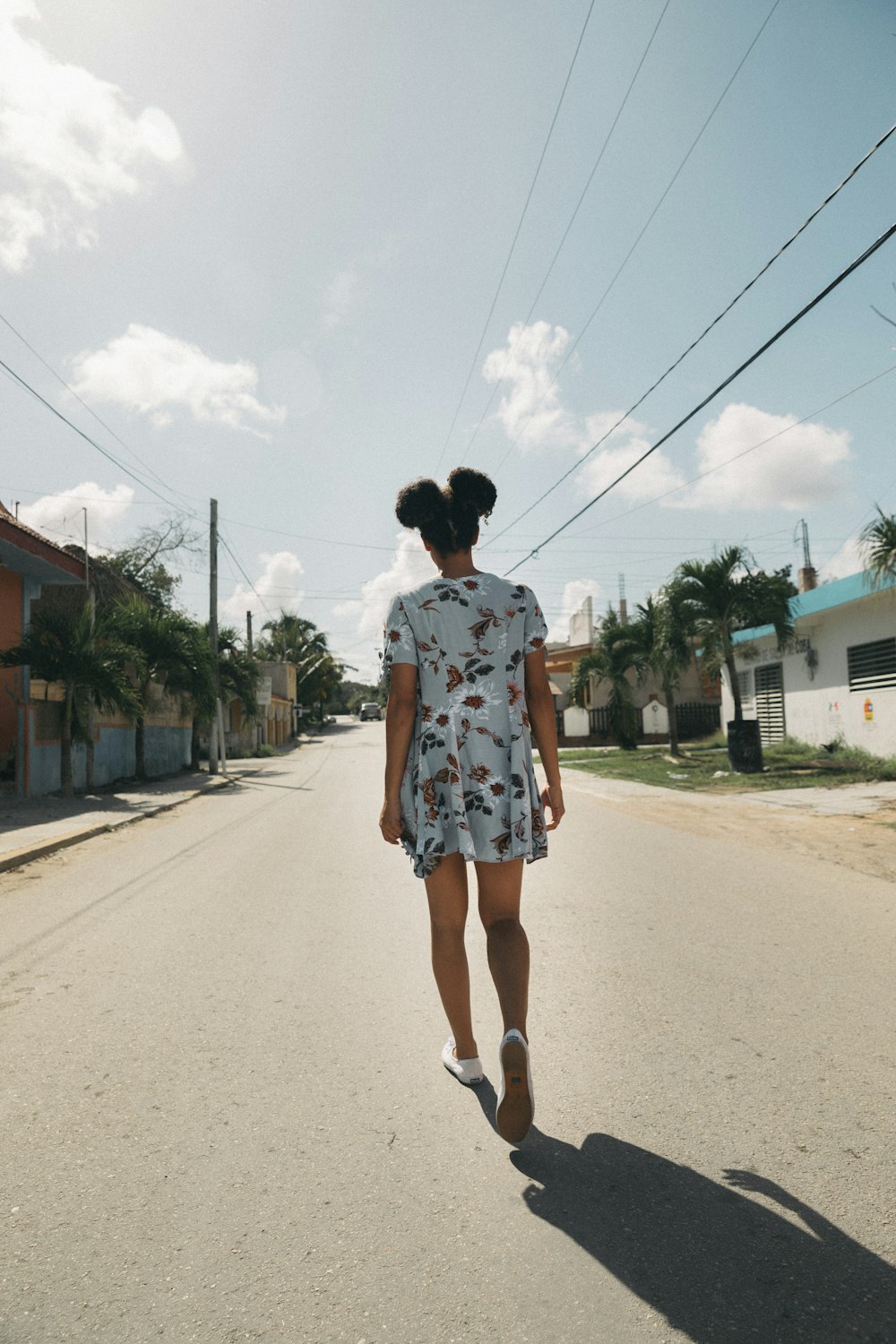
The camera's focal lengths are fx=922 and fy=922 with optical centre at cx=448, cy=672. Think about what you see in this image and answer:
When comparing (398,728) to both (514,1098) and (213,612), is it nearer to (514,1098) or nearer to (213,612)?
(514,1098)

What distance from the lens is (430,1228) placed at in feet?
7.25

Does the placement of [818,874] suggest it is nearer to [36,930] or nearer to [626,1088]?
[626,1088]

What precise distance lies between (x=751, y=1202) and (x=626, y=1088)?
737mm

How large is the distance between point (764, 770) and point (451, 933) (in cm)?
1655

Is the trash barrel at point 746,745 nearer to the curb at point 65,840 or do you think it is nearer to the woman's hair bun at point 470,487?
the curb at point 65,840

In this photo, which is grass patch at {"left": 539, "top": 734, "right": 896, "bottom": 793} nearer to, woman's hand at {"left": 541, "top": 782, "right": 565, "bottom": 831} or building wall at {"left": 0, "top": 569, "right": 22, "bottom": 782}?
building wall at {"left": 0, "top": 569, "right": 22, "bottom": 782}

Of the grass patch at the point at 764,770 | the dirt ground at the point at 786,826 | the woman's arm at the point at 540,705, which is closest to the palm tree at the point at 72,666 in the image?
the dirt ground at the point at 786,826

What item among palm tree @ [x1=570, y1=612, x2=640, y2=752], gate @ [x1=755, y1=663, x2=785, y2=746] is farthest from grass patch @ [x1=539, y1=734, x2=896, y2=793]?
palm tree @ [x1=570, y1=612, x2=640, y2=752]

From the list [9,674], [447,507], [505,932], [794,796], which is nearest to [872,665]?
[794,796]

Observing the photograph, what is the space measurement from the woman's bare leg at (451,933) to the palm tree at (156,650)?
1941cm

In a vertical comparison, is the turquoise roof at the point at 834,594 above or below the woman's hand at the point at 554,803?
above

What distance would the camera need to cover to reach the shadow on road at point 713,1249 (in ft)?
6.09

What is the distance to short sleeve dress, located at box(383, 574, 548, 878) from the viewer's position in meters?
2.87

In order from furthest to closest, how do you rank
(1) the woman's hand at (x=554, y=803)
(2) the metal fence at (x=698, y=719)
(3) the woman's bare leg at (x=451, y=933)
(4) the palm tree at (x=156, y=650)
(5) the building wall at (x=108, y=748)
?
(2) the metal fence at (x=698, y=719), (4) the palm tree at (x=156, y=650), (5) the building wall at (x=108, y=748), (1) the woman's hand at (x=554, y=803), (3) the woman's bare leg at (x=451, y=933)
